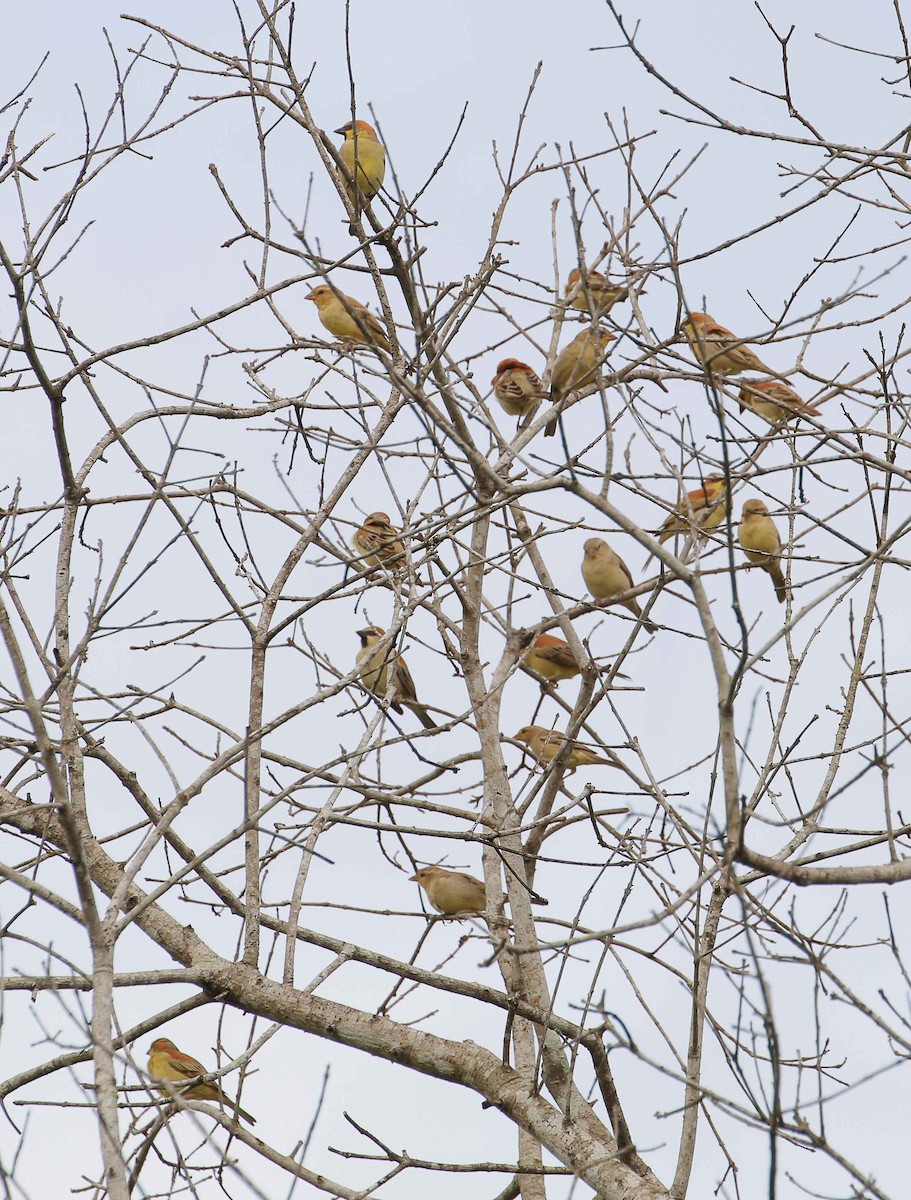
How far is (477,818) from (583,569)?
3.93 metres

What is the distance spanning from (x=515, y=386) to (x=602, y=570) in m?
1.25

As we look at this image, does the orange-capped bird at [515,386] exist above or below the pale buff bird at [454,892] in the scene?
above

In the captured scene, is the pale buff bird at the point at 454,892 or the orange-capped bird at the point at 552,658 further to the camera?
the orange-capped bird at the point at 552,658

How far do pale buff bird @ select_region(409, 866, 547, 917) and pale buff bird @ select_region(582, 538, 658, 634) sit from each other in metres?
1.89

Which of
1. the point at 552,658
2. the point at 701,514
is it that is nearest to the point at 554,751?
the point at 552,658

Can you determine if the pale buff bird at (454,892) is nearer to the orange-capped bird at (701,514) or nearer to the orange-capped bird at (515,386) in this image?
the orange-capped bird at (701,514)

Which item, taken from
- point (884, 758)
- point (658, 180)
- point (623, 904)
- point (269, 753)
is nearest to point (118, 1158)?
point (623, 904)

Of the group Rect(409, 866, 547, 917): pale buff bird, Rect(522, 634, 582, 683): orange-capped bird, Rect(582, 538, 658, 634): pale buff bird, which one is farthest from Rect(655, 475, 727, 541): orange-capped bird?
Rect(409, 866, 547, 917): pale buff bird

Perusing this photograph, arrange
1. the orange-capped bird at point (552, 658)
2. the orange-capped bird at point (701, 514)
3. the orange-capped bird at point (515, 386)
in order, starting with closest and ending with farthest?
the orange-capped bird at point (701, 514) → the orange-capped bird at point (515, 386) → the orange-capped bird at point (552, 658)

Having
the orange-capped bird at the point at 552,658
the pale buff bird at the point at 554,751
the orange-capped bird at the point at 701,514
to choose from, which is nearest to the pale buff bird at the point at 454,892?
the pale buff bird at the point at 554,751

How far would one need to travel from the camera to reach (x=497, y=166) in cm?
638

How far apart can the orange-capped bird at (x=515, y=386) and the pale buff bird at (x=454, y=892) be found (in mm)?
2785

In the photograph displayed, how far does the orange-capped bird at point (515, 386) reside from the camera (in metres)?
8.52

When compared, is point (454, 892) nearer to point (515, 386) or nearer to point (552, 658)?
point (552, 658)
